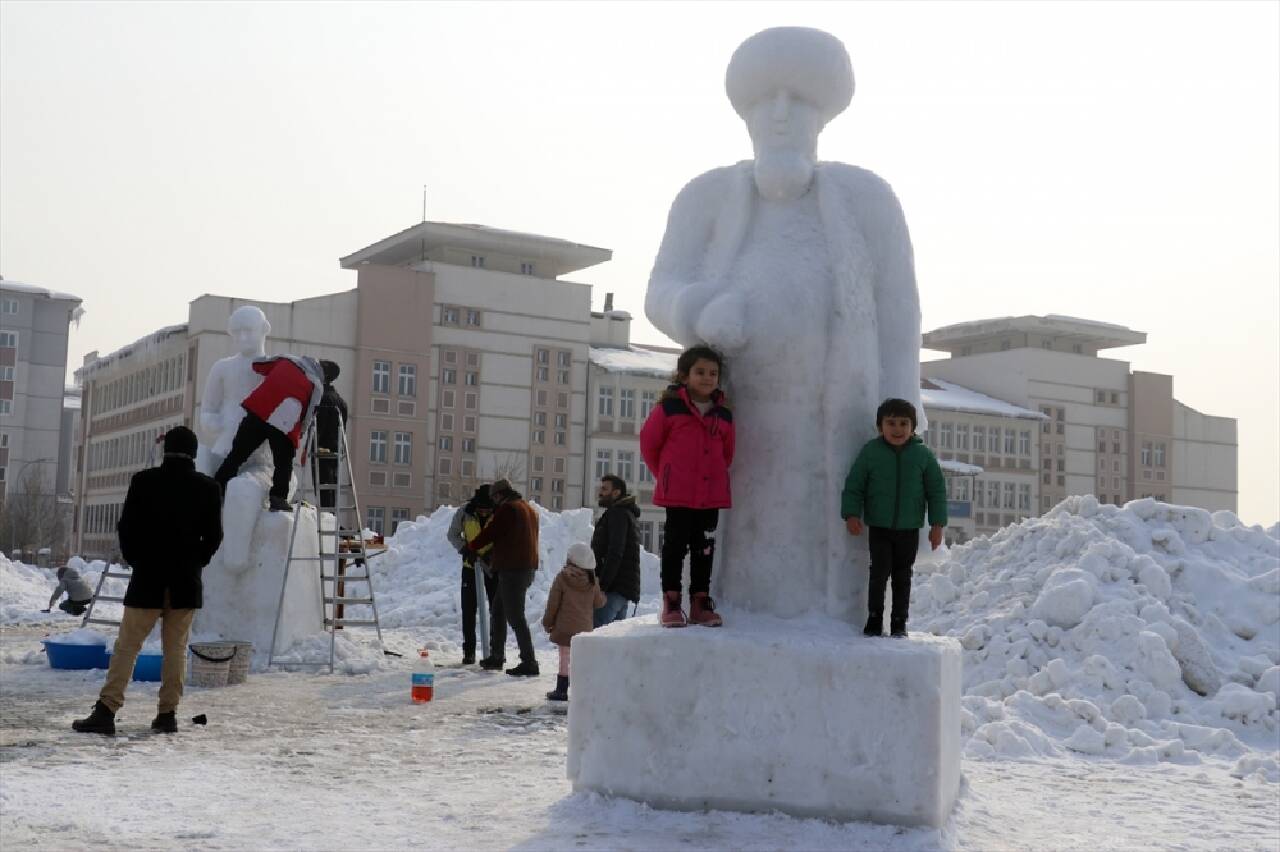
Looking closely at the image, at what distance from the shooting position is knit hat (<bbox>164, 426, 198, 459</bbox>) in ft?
25.1

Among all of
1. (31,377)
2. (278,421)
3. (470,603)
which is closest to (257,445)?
(278,421)

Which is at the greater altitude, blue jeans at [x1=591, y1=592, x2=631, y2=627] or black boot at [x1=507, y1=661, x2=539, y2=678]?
blue jeans at [x1=591, y1=592, x2=631, y2=627]

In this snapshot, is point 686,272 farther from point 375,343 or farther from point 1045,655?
point 375,343

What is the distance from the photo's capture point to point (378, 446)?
5297 centimetres

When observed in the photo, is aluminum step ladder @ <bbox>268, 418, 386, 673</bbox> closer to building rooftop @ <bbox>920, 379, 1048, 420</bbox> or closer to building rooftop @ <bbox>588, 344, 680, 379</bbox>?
building rooftop @ <bbox>588, 344, 680, 379</bbox>

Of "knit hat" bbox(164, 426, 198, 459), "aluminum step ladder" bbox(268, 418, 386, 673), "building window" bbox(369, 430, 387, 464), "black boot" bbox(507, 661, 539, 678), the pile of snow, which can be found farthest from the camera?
"building window" bbox(369, 430, 387, 464)

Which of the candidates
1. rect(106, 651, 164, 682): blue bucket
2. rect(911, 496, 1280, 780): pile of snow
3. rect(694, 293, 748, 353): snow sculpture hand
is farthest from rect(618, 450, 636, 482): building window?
rect(694, 293, 748, 353): snow sculpture hand

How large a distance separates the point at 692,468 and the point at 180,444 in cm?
368

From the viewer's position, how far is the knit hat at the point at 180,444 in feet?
25.1

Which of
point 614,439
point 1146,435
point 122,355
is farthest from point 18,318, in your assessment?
point 1146,435

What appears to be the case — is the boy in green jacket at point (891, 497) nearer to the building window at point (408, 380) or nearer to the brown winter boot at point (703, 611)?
the brown winter boot at point (703, 611)

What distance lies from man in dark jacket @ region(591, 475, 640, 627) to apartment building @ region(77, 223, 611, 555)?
41.2 m

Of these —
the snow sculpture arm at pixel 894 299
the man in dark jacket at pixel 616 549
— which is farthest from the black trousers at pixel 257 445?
the snow sculpture arm at pixel 894 299

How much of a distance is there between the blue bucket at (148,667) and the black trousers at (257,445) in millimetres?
2404
